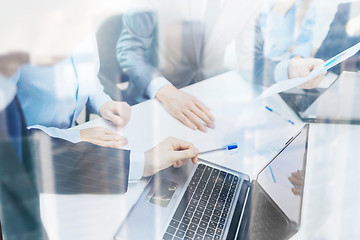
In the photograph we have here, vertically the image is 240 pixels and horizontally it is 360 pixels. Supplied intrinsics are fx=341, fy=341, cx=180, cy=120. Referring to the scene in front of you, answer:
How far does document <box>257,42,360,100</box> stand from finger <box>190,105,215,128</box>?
0.55 ft

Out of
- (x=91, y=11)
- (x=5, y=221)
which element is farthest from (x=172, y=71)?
(x=5, y=221)

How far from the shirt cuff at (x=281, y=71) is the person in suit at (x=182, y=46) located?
2cm

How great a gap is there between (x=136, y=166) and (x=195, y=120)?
19 cm

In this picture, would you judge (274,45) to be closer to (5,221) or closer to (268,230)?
(268,230)

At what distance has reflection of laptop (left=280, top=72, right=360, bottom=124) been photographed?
862 mm

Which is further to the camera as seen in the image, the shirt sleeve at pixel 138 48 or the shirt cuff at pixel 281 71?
the shirt cuff at pixel 281 71

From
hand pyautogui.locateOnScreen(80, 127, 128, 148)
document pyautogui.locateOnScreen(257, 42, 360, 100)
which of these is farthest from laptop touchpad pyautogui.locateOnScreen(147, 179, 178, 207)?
document pyautogui.locateOnScreen(257, 42, 360, 100)

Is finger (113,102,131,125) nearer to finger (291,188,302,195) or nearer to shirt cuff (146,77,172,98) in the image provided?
shirt cuff (146,77,172,98)

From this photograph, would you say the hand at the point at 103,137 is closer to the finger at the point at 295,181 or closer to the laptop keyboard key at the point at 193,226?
the laptop keyboard key at the point at 193,226

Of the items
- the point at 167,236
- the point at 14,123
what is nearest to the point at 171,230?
the point at 167,236

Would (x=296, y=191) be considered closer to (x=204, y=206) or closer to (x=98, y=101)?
(x=204, y=206)

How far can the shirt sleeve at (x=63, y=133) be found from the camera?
2.03ft

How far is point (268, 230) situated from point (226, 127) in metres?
0.27

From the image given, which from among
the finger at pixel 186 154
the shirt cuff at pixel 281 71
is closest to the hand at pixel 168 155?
the finger at pixel 186 154
